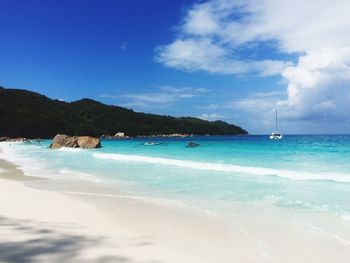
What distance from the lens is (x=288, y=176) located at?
17.0 meters

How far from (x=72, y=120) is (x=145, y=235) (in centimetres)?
13069

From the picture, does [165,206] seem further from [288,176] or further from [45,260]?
[288,176]

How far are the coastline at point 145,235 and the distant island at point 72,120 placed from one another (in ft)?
375

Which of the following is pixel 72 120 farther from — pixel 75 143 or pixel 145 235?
pixel 145 235

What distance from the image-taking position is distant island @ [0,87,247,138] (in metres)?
117

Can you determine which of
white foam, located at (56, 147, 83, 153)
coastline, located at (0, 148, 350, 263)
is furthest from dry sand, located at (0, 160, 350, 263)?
white foam, located at (56, 147, 83, 153)

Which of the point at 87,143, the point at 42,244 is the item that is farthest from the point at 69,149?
the point at 42,244

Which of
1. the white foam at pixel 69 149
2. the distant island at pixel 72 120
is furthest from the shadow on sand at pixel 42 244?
the distant island at pixel 72 120

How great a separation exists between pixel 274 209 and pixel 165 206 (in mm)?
2811

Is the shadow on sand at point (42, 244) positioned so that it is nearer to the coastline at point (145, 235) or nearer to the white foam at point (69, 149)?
the coastline at point (145, 235)

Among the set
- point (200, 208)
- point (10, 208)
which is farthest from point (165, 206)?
point (10, 208)

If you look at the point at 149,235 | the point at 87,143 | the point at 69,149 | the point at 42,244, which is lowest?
the point at 149,235

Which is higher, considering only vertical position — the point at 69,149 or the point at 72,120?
the point at 72,120

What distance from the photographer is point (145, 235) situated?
6531mm
